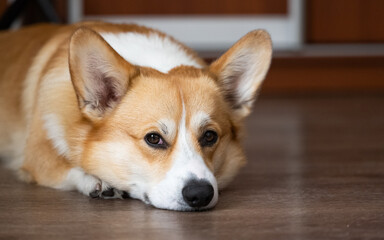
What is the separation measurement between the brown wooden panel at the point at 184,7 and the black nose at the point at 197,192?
3396 mm

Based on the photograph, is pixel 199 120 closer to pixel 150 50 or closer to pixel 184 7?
pixel 150 50

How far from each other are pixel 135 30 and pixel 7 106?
0.58 m

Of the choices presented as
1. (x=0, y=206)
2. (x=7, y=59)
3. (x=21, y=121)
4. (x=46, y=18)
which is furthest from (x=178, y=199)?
(x=46, y=18)

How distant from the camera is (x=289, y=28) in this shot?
5082 millimetres

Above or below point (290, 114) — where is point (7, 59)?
above

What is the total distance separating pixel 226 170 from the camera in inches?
82.0

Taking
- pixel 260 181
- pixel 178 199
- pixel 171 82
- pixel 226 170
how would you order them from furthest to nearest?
pixel 260 181, pixel 226 170, pixel 171 82, pixel 178 199

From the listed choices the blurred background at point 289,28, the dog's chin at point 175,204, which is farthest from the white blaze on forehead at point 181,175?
the blurred background at point 289,28

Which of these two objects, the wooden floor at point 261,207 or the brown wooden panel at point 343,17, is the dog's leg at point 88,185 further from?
the brown wooden panel at point 343,17

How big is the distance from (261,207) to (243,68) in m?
0.46

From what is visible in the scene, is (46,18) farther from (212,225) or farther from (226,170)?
(212,225)

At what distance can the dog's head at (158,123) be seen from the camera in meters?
1.80

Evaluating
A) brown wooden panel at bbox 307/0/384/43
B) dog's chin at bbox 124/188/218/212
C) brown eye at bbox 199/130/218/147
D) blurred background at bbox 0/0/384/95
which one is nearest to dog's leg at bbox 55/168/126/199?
dog's chin at bbox 124/188/218/212

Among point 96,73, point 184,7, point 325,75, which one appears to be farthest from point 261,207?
point 325,75
